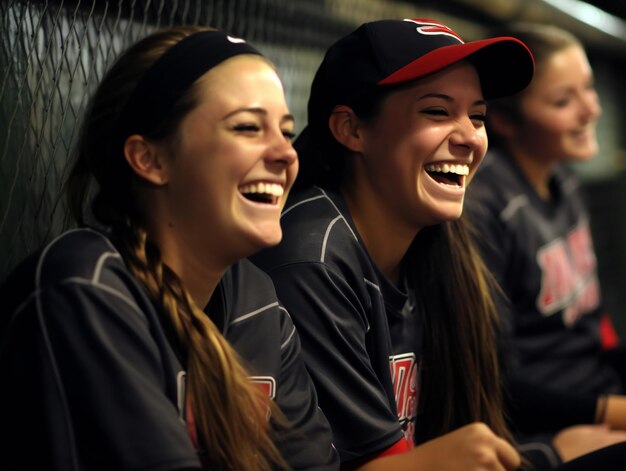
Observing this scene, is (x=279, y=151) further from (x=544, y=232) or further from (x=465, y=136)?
(x=544, y=232)

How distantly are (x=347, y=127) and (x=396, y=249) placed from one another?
0.70 ft

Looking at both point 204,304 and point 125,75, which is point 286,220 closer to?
point 204,304

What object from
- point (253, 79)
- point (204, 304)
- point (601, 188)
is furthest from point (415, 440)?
point (601, 188)

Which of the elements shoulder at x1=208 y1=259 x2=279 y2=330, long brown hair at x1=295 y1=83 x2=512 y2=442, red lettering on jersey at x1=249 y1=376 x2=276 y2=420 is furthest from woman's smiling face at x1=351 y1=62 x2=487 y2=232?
red lettering on jersey at x1=249 y1=376 x2=276 y2=420

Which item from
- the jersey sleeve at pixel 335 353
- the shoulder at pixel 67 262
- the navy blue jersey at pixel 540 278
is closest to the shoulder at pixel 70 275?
the shoulder at pixel 67 262

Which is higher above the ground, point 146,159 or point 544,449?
point 146,159

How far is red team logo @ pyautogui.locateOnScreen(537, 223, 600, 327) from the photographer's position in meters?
2.32

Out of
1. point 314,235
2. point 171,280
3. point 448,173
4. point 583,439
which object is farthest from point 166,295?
point 583,439

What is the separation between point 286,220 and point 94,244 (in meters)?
0.43

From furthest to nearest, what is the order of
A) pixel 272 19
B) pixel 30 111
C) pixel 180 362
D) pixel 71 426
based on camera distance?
pixel 272 19, pixel 30 111, pixel 180 362, pixel 71 426

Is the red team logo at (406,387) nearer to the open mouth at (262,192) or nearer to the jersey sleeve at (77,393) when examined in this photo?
the open mouth at (262,192)

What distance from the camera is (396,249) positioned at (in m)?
1.57

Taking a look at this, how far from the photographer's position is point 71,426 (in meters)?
1.02

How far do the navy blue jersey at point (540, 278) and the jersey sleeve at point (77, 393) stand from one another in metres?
1.20
